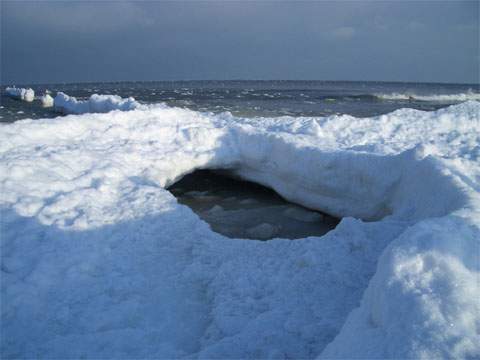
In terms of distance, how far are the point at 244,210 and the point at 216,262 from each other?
10.8ft

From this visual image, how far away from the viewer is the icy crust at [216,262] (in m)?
2.51

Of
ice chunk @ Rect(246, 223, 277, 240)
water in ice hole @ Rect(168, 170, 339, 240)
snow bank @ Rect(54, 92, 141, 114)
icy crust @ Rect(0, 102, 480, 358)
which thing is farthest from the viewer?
snow bank @ Rect(54, 92, 141, 114)

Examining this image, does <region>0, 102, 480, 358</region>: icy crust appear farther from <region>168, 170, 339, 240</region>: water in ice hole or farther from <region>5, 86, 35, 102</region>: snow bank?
<region>5, 86, 35, 102</region>: snow bank

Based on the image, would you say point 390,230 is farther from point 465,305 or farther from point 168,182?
point 168,182

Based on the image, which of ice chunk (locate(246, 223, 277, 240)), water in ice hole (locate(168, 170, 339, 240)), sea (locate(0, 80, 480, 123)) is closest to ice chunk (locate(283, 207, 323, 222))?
water in ice hole (locate(168, 170, 339, 240))

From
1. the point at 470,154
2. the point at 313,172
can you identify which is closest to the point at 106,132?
the point at 313,172

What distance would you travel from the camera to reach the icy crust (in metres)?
2.51

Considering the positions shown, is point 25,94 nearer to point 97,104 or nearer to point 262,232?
point 97,104

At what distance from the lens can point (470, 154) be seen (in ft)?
25.2

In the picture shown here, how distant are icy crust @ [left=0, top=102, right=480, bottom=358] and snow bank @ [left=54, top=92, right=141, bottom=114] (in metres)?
6.01

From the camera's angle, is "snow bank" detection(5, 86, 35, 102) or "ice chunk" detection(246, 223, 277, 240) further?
"snow bank" detection(5, 86, 35, 102)

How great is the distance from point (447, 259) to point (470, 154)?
612 centimetres

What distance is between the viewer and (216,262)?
4605 millimetres

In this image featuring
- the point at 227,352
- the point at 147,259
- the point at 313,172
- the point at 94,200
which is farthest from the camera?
the point at 313,172
